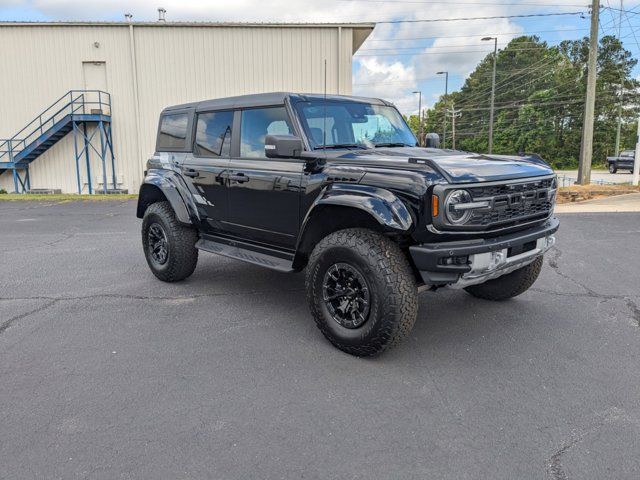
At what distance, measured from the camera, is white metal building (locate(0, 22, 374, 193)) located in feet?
62.5

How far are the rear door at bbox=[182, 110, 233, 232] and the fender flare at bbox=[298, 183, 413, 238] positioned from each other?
4.95 feet

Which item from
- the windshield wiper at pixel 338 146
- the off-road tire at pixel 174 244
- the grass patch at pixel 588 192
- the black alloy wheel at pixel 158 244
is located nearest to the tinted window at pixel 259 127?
the windshield wiper at pixel 338 146

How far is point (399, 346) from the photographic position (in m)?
3.89

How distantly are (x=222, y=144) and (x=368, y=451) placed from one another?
3.40 meters

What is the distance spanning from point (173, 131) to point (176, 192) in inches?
30.2

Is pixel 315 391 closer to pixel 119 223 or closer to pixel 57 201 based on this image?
pixel 119 223

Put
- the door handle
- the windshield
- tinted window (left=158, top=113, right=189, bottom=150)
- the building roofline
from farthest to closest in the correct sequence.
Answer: the building roofline, tinted window (left=158, top=113, right=189, bottom=150), the door handle, the windshield

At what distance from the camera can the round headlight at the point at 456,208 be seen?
10.9 feet

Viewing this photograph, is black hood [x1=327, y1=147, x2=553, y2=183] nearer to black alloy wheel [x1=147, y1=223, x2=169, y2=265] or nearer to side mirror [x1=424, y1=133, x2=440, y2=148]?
side mirror [x1=424, y1=133, x2=440, y2=148]

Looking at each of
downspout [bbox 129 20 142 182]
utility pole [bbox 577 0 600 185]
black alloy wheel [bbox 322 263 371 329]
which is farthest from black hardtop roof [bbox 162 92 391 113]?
downspout [bbox 129 20 142 182]

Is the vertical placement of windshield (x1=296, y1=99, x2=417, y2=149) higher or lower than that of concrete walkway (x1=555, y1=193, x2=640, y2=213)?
higher

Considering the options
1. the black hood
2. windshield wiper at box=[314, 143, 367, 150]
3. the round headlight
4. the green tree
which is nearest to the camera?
the round headlight

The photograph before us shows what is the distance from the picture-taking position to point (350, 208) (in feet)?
12.2

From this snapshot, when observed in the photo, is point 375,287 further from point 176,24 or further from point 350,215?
point 176,24
